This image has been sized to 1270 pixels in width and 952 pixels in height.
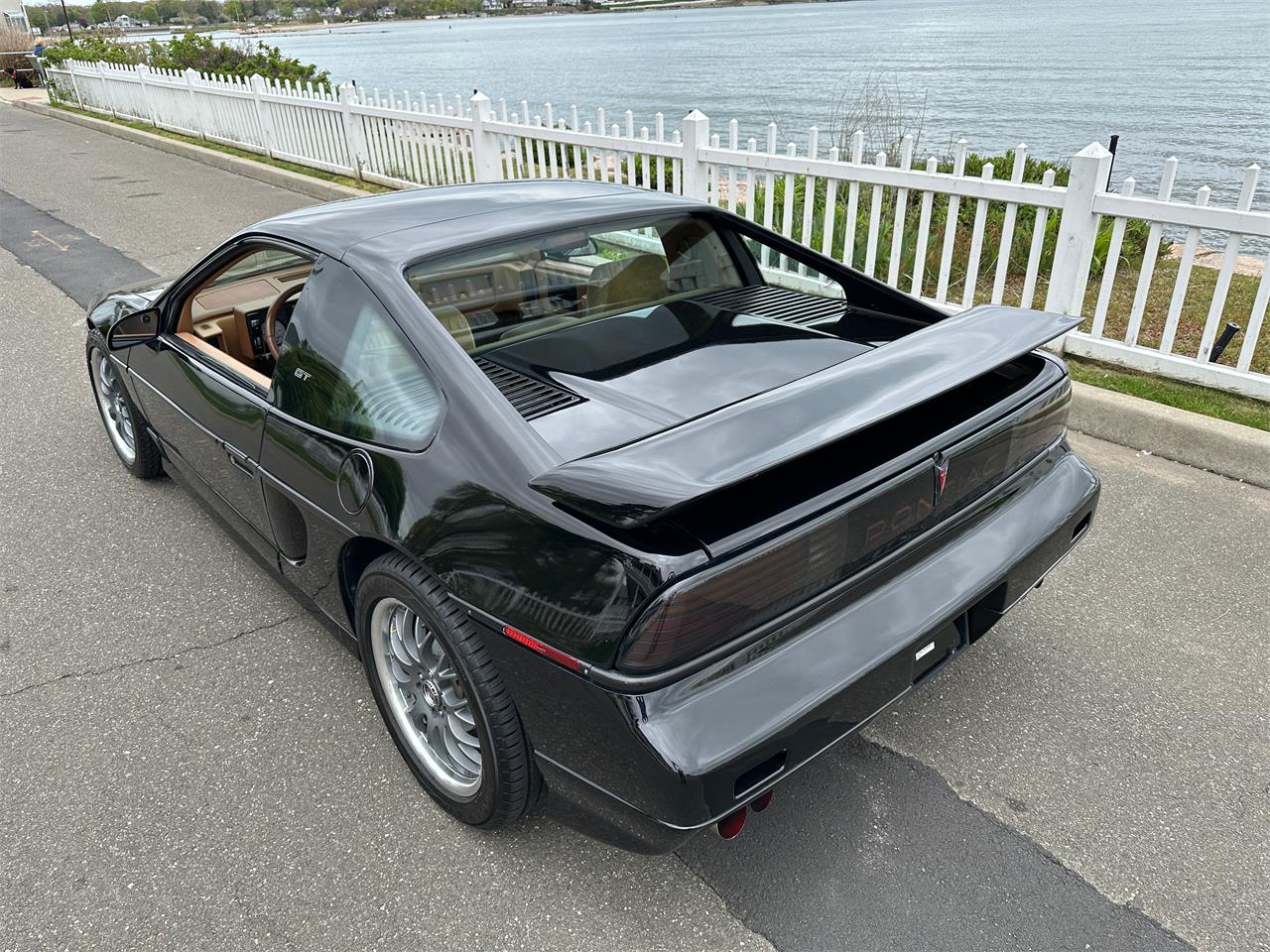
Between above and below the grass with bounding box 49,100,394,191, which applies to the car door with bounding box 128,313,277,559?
above

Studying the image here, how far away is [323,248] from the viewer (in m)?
2.71

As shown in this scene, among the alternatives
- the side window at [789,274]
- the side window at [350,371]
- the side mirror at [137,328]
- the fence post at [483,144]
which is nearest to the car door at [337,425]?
the side window at [350,371]

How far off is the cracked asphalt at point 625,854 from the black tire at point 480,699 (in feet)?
0.59

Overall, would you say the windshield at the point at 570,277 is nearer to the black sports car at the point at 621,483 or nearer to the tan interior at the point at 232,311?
the black sports car at the point at 621,483

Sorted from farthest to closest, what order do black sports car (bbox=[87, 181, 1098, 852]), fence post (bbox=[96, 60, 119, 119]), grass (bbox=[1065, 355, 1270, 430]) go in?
fence post (bbox=[96, 60, 119, 119])
grass (bbox=[1065, 355, 1270, 430])
black sports car (bbox=[87, 181, 1098, 852])

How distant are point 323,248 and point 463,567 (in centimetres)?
117

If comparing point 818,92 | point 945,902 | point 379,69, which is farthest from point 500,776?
point 379,69

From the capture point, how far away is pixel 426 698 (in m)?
2.53

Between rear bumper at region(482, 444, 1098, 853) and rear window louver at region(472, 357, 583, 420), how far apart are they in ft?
2.24

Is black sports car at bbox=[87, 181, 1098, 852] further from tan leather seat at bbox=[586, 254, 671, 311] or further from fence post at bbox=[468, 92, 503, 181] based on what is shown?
fence post at bbox=[468, 92, 503, 181]

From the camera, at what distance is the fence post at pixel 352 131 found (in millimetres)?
11227

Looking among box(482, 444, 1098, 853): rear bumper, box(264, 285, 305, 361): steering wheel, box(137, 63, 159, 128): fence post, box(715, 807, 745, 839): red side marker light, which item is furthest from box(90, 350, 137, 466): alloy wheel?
box(137, 63, 159, 128): fence post

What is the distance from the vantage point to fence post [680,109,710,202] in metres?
Result: 6.70

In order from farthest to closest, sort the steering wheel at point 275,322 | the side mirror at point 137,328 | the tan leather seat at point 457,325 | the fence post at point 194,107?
the fence post at point 194,107, the side mirror at point 137,328, the steering wheel at point 275,322, the tan leather seat at point 457,325
